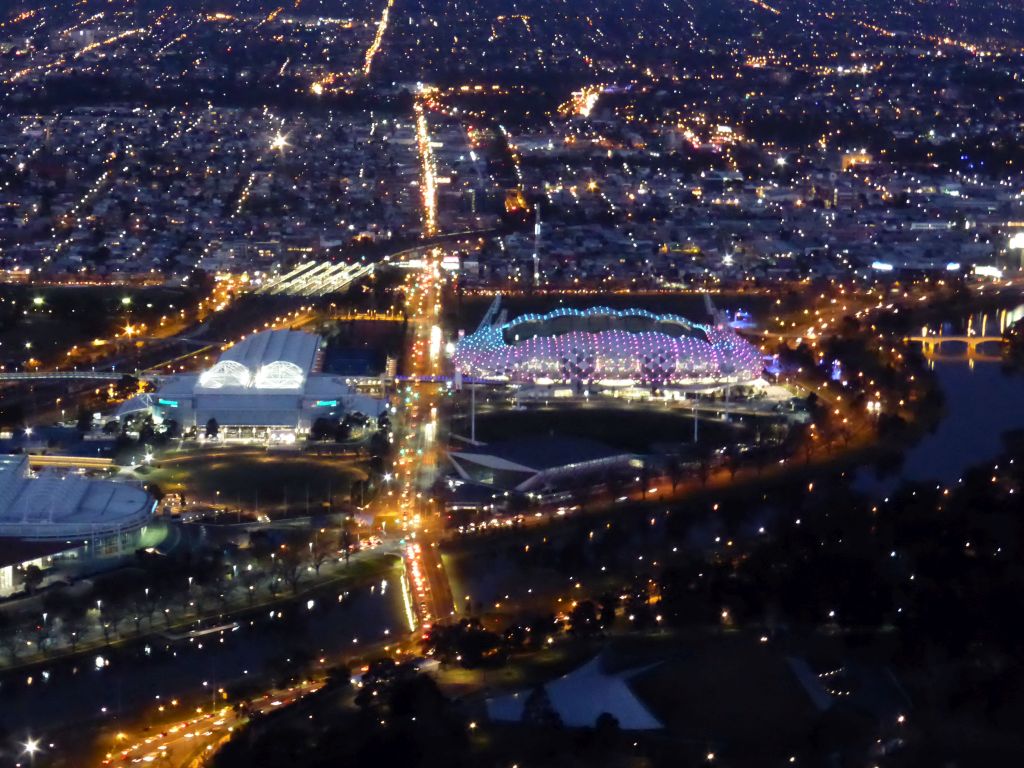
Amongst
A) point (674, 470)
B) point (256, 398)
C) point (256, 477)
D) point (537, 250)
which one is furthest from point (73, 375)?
point (537, 250)

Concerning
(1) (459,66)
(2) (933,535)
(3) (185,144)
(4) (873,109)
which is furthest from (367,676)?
(1) (459,66)

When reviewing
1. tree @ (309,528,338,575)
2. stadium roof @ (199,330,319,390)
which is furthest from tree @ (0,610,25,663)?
stadium roof @ (199,330,319,390)

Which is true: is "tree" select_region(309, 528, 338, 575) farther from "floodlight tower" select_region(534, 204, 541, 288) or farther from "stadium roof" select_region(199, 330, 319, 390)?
"floodlight tower" select_region(534, 204, 541, 288)

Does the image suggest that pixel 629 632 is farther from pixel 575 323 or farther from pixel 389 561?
pixel 575 323

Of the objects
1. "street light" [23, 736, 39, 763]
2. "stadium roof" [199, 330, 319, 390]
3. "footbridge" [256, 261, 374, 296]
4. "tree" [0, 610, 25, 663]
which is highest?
"footbridge" [256, 261, 374, 296]

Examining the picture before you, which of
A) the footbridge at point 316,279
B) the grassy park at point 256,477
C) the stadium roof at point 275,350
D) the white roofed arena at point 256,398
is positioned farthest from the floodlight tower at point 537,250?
the grassy park at point 256,477

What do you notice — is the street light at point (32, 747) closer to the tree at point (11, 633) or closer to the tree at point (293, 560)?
the tree at point (11, 633)
